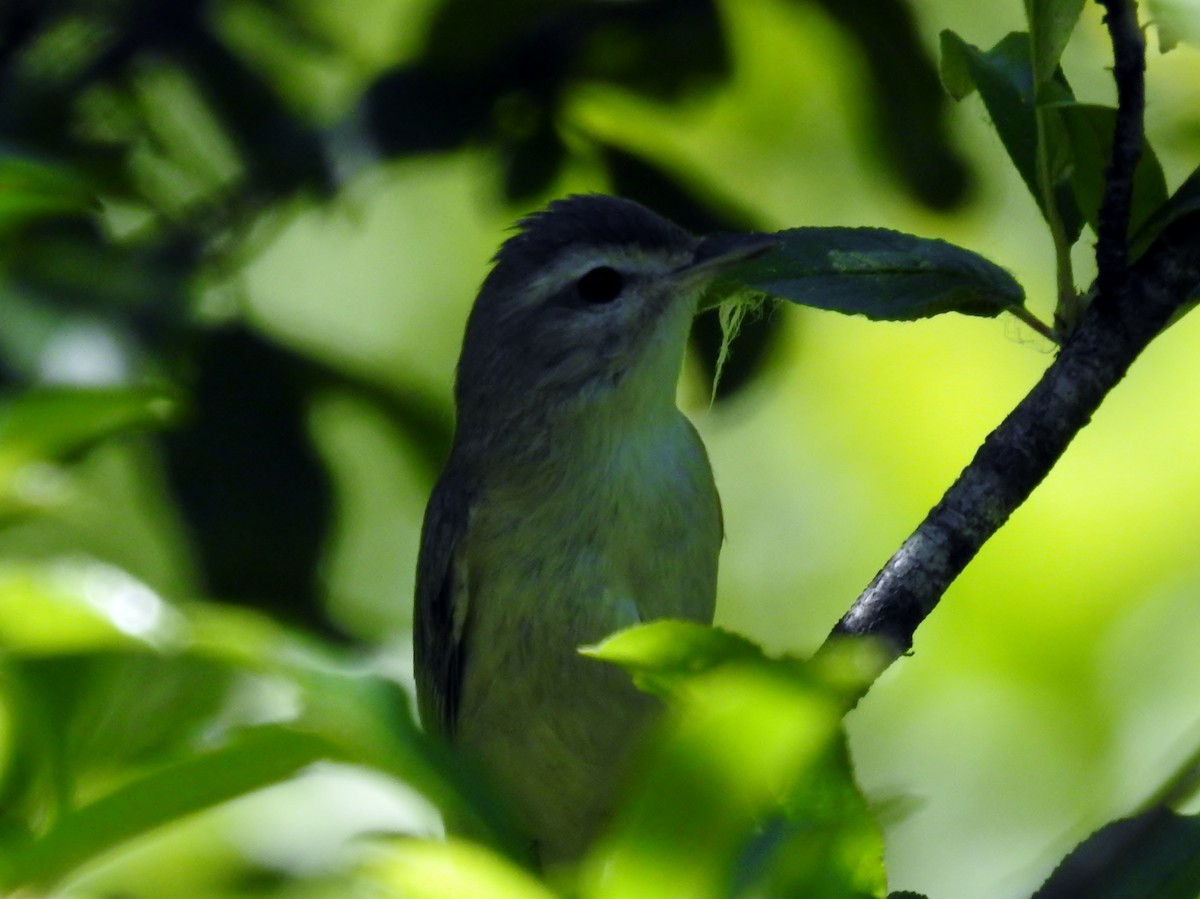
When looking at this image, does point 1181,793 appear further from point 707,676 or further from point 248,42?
point 248,42

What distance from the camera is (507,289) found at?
2092 millimetres

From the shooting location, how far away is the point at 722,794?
20.8 inches

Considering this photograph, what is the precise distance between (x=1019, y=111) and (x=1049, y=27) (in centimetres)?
12

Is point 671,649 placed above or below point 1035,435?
below

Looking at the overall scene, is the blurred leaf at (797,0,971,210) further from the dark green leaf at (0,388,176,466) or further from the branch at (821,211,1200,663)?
the dark green leaf at (0,388,176,466)

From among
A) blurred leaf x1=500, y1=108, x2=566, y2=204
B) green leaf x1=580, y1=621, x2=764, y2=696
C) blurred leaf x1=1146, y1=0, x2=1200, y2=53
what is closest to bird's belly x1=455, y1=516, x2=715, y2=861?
blurred leaf x1=500, y1=108, x2=566, y2=204

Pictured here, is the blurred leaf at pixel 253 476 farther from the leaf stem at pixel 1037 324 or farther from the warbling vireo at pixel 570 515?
the leaf stem at pixel 1037 324

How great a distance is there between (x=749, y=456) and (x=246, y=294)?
981 mm

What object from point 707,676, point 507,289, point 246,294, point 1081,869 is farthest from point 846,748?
point 246,294

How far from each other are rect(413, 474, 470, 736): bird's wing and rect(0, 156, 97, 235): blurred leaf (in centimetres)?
125

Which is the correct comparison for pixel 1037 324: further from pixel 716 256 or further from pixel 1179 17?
pixel 716 256

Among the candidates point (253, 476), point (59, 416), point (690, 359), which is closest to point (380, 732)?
point (59, 416)

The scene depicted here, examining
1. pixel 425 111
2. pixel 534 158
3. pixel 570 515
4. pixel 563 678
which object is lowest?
pixel 563 678

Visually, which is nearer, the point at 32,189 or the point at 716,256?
the point at 32,189
